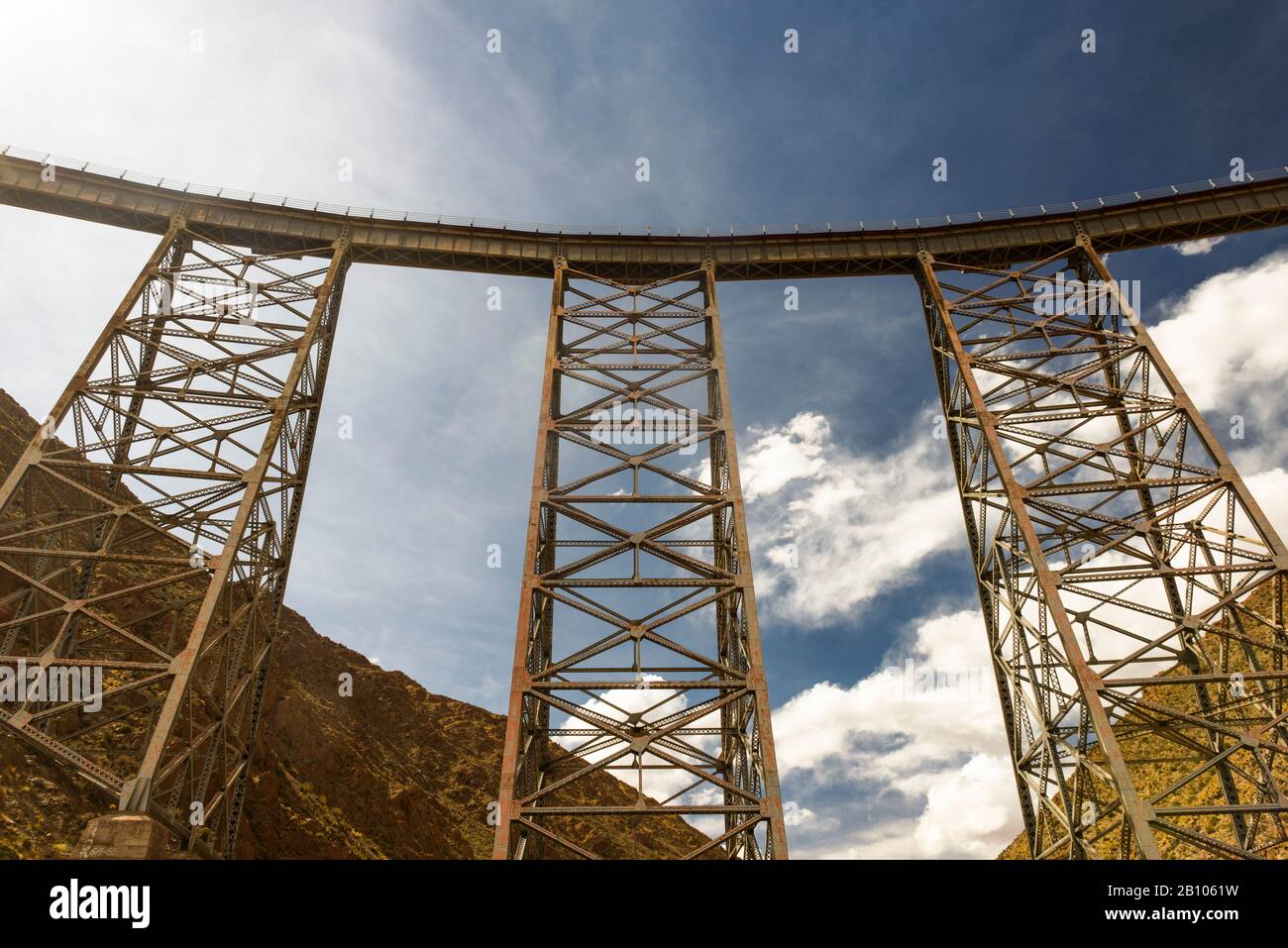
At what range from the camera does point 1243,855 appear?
12.0 m

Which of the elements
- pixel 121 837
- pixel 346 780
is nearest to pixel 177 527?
pixel 121 837

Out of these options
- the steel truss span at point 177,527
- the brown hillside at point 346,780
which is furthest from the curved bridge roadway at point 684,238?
the brown hillside at point 346,780

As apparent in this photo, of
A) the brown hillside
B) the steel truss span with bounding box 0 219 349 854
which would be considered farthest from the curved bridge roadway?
the brown hillside

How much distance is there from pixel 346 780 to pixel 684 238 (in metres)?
23.8

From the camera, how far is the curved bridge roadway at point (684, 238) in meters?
18.5

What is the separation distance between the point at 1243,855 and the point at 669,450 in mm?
11126

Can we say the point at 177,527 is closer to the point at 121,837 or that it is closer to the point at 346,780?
the point at 121,837

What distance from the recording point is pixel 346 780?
3031 centimetres

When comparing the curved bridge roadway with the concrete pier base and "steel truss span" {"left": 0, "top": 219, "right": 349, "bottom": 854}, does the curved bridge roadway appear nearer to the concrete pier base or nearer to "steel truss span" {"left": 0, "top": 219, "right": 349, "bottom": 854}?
"steel truss span" {"left": 0, "top": 219, "right": 349, "bottom": 854}

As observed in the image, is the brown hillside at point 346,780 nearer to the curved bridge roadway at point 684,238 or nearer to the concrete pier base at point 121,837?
the concrete pier base at point 121,837

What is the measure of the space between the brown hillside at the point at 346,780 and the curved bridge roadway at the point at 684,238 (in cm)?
1242
